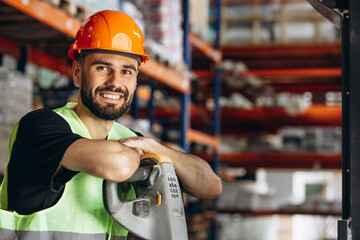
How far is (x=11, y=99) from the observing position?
4.59m

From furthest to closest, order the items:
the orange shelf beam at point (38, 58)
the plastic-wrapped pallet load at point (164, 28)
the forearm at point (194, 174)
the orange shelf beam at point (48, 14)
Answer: the plastic-wrapped pallet load at point (164, 28) → the orange shelf beam at point (38, 58) → the orange shelf beam at point (48, 14) → the forearm at point (194, 174)

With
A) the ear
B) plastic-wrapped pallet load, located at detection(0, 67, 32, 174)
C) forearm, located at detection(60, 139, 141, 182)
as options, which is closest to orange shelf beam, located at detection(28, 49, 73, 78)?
plastic-wrapped pallet load, located at detection(0, 67, 32, 174)

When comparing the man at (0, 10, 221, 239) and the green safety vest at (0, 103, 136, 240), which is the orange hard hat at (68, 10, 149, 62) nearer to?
the man at (0, 10, 221, 239)

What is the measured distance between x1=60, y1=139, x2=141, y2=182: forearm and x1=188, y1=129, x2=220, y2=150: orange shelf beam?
20.4ft

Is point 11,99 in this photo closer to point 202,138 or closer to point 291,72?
point 202,138

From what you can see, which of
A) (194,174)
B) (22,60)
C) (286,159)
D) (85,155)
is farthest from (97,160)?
(286,159)

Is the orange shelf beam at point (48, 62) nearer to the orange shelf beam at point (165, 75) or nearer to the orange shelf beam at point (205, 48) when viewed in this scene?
the orange shelf beam at point (165, 75)

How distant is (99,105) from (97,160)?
36 cm

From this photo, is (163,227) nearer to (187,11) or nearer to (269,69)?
(187,11)

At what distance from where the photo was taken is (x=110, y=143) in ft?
6.50

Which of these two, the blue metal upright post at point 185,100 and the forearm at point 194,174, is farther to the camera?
the blue metal upright post at point 185,100

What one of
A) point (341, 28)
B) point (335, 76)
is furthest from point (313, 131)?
point (341, 28)

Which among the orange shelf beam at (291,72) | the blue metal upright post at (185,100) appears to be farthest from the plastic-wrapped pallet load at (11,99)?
the orange shelf beam at (291,72)

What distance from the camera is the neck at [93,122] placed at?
230 cm
